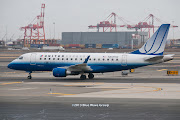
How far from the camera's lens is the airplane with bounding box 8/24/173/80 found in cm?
4997

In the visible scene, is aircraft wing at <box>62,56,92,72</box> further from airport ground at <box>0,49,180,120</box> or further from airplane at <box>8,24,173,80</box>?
airport ground at <box>0,49,180,120</box>

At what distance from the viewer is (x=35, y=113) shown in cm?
2383

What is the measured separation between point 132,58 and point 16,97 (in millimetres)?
22421

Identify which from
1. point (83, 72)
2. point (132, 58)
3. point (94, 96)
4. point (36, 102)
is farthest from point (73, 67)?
point (36, 102)

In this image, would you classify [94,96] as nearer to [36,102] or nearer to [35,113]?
[36,102]

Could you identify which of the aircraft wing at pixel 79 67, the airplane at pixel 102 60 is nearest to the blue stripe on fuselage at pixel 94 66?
the airplane at pixel 102 60

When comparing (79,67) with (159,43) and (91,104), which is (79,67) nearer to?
(159,43)

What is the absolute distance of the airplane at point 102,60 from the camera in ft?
164

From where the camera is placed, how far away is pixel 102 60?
50.8 meters

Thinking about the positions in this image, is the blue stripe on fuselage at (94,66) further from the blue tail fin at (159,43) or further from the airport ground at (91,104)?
the airport ground at (91,104)

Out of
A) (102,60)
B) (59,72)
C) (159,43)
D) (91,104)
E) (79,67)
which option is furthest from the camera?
(159,43)

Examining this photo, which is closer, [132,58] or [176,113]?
[176,113]

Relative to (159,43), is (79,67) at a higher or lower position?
lower

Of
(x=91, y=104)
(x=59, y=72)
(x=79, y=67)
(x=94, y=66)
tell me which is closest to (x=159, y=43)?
(x=94, y=66)
